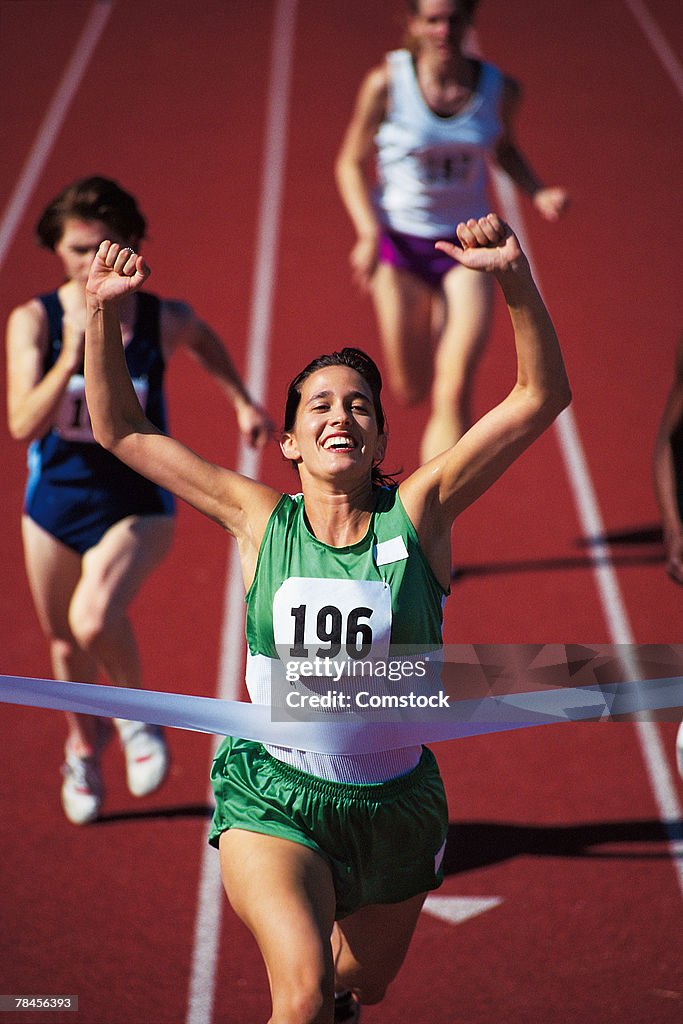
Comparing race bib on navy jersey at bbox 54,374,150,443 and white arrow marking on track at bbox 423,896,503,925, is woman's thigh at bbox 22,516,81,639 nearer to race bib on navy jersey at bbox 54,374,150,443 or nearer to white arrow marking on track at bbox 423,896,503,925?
race bib on navy jersey at bbox 54,374,150,443

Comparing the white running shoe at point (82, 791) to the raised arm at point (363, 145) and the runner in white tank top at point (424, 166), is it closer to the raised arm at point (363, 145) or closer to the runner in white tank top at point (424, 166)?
the runner in white tank top at point (424, 166)

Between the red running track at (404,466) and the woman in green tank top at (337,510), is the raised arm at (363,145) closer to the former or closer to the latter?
the red running track at (404,466)

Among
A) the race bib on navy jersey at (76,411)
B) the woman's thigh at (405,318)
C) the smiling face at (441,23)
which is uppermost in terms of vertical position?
the smiling face at (441,23)

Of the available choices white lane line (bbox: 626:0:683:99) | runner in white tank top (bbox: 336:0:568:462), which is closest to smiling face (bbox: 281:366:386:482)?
runner in white tank top (bbox: 336:0:568:462)

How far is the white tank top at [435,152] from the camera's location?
5543mm

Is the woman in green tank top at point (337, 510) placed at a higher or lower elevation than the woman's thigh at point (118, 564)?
lower

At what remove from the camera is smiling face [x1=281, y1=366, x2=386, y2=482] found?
2693 millimetres

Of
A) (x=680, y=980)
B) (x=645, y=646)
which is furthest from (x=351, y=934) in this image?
(x=645, y=646)

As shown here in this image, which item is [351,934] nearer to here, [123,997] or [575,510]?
[123,997]

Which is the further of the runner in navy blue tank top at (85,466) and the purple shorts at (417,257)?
the purple shorts at (417,257)

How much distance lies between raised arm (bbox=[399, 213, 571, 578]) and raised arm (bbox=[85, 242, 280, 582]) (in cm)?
35

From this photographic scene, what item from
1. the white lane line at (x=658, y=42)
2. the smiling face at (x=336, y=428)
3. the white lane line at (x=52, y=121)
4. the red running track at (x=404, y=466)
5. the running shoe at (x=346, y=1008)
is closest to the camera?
the smiling face at (x=336, y=428)

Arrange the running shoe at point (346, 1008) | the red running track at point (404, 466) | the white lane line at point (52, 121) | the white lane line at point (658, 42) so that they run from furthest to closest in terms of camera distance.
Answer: the white lane line at point (658, 42), the white lane line at point (52, 121), the red running track at point (404, 466), the running shoe at point (346, 1008)

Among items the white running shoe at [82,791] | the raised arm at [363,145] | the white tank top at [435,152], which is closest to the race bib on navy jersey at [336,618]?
the white running shoe at [82,791]
